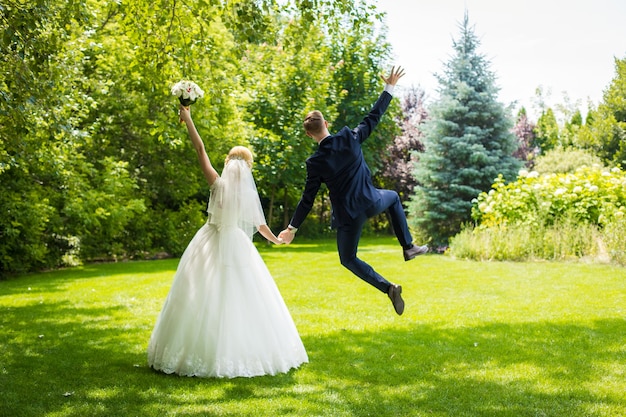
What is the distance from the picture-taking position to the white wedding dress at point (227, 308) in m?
6.13

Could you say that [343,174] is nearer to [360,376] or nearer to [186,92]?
[186,92]

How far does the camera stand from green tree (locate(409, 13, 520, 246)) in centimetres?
1875

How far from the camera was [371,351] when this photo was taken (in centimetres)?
721

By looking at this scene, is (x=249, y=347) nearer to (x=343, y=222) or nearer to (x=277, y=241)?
(x=277, y=241)

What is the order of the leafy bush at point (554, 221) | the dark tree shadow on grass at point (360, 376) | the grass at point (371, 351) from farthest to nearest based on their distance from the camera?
the leafy bush at point (554, 221) → the grass at point (371, 351) → the dark tree shadow on grass at point (360, 376)

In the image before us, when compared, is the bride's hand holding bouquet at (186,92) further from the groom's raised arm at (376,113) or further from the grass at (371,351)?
the grass at (371,351)

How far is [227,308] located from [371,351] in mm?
1899

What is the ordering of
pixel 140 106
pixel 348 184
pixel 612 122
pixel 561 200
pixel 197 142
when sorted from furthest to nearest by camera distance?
pixel 612 122 → pixel 140 106 → pixel 561 200 → pixel 197 142 → pixel 348 184

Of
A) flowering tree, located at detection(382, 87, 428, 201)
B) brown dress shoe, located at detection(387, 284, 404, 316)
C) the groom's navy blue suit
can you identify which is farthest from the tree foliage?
brown dress shoe, located at detection(387, 284, 404, 316)

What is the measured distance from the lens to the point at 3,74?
20.0 feet

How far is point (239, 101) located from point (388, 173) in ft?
31.2

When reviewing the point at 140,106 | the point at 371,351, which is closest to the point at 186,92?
the point at 371,351

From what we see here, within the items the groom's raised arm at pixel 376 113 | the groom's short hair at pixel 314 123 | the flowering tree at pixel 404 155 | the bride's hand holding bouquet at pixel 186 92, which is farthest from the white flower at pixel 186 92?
the flowering tree at pixel 404 155

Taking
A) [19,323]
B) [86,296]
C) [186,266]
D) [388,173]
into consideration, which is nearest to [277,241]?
[186,266]
